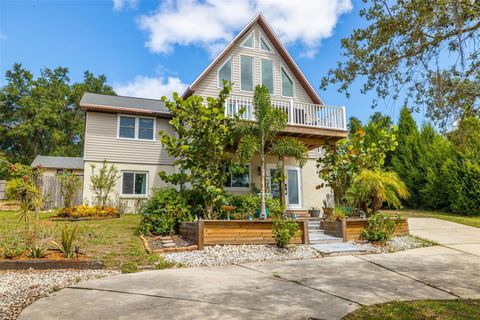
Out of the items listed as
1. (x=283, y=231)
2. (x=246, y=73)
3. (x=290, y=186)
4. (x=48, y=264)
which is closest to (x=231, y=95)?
(x=246, y=73)

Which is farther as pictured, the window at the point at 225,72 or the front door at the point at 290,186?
the window at the point at 225,72

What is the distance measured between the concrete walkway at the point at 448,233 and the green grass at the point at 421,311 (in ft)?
15.9

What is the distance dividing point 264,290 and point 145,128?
40.9 ft

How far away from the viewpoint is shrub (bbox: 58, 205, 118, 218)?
479 inches

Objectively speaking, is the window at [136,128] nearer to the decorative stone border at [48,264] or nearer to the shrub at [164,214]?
the shrub at [164,214]

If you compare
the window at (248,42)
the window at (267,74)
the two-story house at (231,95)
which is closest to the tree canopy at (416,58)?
the two-story house at (231,95)

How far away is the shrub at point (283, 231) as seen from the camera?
789cm

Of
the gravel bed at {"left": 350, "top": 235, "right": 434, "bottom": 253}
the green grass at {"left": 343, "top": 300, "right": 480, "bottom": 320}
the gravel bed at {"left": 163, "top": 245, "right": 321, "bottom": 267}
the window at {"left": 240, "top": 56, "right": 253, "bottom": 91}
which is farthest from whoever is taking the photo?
the window at {"left": 240, "top": 56, "right": 253, "bottom": 91}

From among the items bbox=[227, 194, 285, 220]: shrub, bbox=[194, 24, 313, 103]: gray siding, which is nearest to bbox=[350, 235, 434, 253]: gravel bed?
bbox=[227, 194, 285, 220]: shrub

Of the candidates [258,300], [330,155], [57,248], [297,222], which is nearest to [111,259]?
[57,248]

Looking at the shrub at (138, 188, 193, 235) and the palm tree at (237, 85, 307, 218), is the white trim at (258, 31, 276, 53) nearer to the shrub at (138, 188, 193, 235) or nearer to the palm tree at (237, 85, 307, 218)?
the palm tree at (237, 85, 307, 218)

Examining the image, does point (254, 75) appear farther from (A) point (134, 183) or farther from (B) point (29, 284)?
(B) point (29, 284)

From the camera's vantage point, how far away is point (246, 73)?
1513 cm

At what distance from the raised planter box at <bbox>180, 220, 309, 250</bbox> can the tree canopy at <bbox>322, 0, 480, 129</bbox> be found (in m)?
3.98
